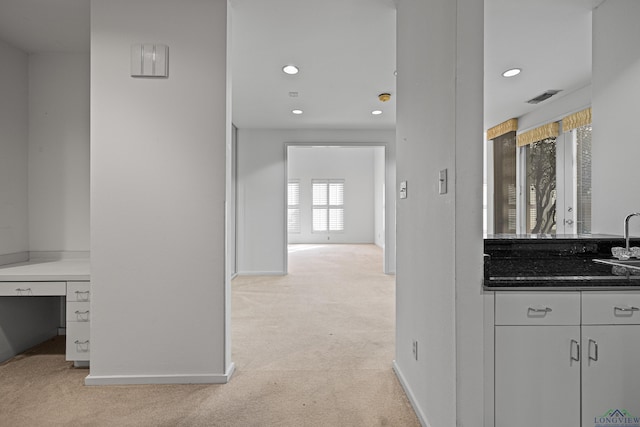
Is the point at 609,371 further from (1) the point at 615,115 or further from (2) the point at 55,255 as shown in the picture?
(2) the point at 55,255

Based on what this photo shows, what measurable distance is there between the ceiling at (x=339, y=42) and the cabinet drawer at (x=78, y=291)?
1866 millimetres

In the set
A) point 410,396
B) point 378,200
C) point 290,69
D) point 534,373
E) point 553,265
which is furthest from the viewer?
point 378,200

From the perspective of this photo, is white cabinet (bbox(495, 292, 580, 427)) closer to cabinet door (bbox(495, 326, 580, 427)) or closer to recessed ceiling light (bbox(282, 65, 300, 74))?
cabinet door (bbox(495, 326, 580, 427))

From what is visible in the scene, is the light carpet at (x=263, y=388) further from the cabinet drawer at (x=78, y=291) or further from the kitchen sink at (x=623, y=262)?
the kitchen sink at (x=623, y=262)

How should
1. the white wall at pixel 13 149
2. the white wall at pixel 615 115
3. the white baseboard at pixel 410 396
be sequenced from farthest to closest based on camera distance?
1. the white wall at pixel 13 149
2. the white wall at pixel 615 115
3. the white baseboard at pixel 410 396

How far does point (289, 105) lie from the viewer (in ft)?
15.4

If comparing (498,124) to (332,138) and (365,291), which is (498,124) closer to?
(332,138)

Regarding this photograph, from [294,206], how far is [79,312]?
9609 mm

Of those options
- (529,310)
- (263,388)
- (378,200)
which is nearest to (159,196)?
(263,388)

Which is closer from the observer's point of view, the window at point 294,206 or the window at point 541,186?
the window at point 541,186

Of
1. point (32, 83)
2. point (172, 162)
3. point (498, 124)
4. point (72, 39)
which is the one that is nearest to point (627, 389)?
point (172, 162)

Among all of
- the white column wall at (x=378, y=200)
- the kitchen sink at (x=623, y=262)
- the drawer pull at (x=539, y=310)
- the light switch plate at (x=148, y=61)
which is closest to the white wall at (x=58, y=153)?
the light switch plate at (x=148, y=61)

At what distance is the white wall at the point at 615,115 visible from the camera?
2.16m

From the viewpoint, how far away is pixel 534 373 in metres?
1.48
